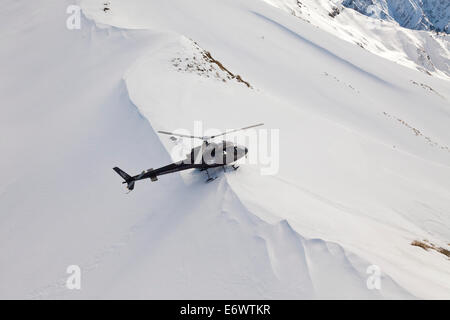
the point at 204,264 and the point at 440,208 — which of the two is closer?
the point at 204,264

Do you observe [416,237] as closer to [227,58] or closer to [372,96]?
[227,58]

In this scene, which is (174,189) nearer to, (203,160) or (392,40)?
(203,160)

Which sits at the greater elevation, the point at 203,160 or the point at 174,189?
the point at 203,160

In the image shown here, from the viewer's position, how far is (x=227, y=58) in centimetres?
3328

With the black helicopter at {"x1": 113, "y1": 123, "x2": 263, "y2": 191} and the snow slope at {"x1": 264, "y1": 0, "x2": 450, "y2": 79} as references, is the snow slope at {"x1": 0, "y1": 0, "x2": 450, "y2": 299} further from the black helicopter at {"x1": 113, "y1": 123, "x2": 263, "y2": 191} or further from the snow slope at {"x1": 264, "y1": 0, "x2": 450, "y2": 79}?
the snow slope at {"x1": 264, "y1": 0, "x2": 450, "y2": 79}

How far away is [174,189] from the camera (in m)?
11.5

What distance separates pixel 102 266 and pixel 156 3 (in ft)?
129

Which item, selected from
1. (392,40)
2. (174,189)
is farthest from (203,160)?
(392,40)

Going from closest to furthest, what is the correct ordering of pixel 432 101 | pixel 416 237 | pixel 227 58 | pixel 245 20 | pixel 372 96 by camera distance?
pixel 416 237 → pixel 227 58 → pixel 372 96 → pixel 432 101 → pixel 245 20

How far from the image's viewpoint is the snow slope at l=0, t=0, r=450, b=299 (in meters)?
8.18

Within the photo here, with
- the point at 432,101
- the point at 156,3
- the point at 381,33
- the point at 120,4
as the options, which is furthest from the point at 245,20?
the point at 381,33

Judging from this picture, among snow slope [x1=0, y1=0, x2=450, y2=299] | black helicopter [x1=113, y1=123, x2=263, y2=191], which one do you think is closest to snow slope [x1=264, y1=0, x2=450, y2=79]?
snow slope [x1=0, y1=0, x2=450, y2=299]

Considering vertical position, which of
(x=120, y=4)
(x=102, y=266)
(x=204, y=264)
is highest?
(x=120, y=4)
